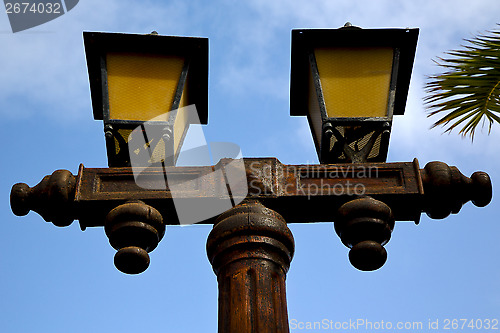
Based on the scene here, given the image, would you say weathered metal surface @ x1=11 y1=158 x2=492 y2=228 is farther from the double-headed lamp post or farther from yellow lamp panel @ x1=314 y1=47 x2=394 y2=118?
yellow lamp panel @ x1=314 y1=47 x2=394 y2=118

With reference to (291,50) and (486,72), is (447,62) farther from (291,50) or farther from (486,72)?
(291,50)

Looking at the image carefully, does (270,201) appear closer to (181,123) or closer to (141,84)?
(181,123)

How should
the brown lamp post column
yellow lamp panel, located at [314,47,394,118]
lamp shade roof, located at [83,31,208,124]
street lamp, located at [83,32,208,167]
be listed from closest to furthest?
the brown lamp post column, street lamp, located at [83,32,208,167], yellow lamp panel, located at [314,47,394,118], lamp shade roof, located at [83,31,208,124]

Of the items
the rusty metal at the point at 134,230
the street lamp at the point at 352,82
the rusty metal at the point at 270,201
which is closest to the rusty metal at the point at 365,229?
the rusty metal at the point at 270,201

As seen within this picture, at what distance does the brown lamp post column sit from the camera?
2645 millimetres

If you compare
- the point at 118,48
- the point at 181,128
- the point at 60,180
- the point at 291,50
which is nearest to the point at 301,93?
A: the point at 291,50

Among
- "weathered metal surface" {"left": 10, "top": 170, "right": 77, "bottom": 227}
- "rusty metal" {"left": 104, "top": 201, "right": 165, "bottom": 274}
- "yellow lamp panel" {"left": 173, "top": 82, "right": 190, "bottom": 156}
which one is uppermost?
"yellow lamp panel" {"left": 173, "top": 82, "right": 190, "bottom": 156}

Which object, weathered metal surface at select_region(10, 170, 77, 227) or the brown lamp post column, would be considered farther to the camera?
weathered metal surface at select_region(10, 170, 77, 227)

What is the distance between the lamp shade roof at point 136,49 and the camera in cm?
371

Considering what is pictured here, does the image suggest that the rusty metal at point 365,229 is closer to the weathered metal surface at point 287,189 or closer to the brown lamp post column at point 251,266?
the weathered metal surface at point 287,189

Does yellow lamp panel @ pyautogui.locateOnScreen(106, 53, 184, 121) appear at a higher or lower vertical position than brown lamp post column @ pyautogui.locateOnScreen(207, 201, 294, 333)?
higher

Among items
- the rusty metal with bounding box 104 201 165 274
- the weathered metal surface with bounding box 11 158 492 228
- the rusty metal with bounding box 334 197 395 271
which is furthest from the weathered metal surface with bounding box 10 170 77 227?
the rusty metal with bounding box 334 197 395 271

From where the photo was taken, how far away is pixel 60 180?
325 centimetres

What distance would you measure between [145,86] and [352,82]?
3.45 ft
